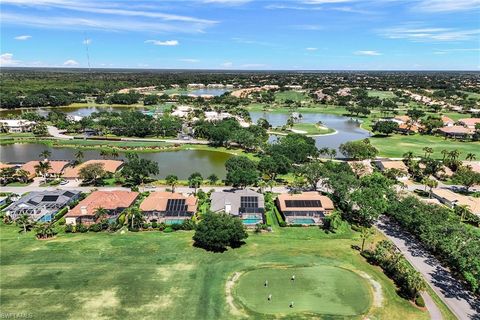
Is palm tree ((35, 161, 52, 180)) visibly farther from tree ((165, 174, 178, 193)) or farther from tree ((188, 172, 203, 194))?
tree ((188, 172, 203, 194))

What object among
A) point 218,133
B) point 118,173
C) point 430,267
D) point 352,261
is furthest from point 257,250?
point 218,133

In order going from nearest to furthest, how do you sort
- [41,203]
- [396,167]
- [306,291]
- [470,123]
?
[306,291] < [41,203] < [396,167] < [470,123]

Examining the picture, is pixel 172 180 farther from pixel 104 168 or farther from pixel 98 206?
pixel 104 168

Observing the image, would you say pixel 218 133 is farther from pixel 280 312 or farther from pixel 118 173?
pixel 280 312

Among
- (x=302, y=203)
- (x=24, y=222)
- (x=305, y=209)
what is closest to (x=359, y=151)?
(x=302, y=203)

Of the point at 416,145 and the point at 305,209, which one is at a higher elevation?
the point at 305,209

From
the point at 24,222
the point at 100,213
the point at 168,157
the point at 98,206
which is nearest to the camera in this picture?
the point at 24,222
